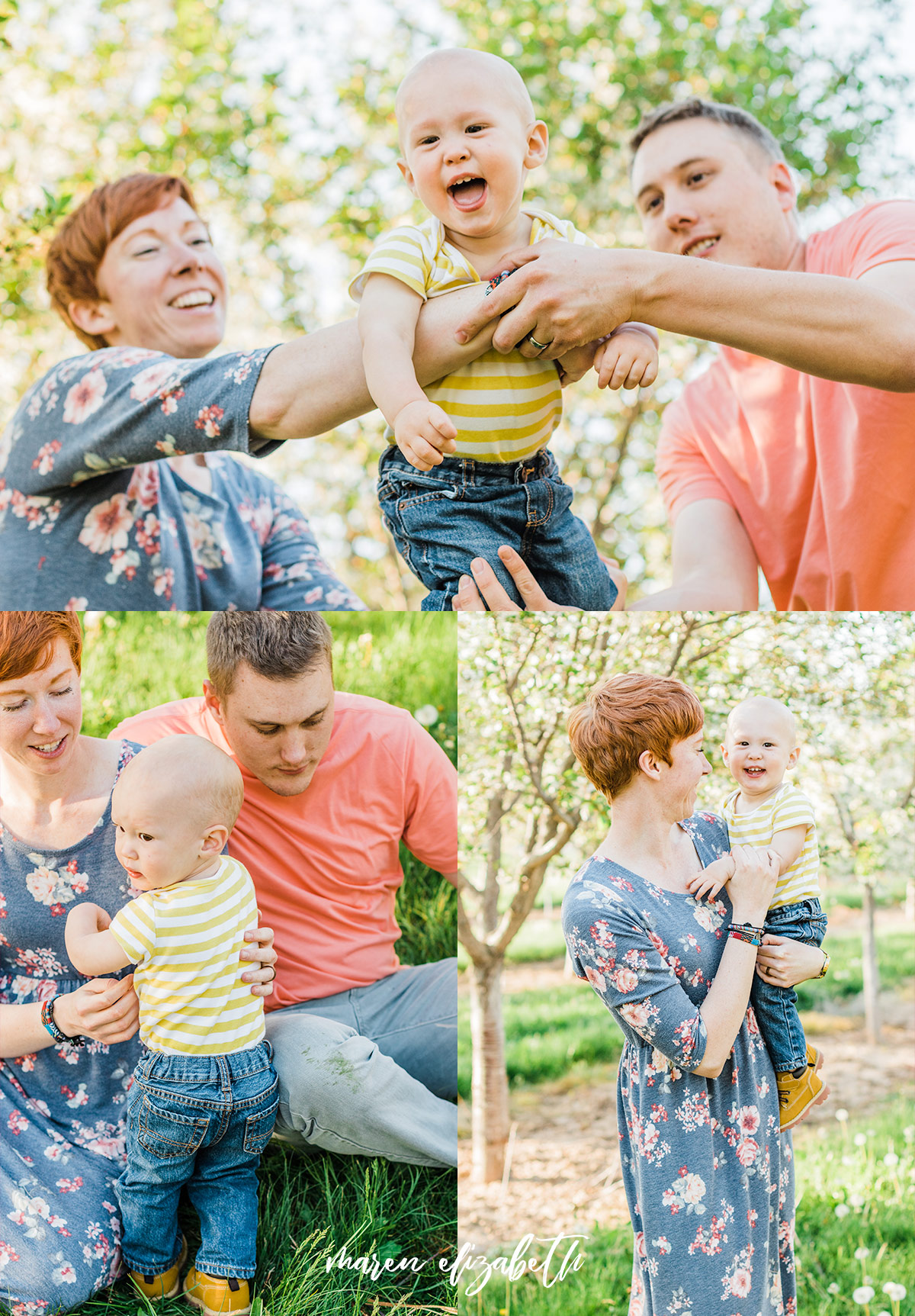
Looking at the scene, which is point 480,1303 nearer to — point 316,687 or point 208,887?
point 208,887

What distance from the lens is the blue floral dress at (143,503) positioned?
2121 millimetres

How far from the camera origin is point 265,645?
1.96 m

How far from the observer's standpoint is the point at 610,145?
6.62 metres

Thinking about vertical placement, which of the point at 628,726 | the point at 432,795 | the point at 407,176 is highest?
the point at 407,176

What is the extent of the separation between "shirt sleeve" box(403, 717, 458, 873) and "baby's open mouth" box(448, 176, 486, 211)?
38.5 inches

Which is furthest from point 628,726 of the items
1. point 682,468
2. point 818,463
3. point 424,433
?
point 682,468

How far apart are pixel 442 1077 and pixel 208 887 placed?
0.60 m

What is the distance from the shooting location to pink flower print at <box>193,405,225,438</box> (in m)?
2.08

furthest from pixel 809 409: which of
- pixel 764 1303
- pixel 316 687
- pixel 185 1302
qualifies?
pixel 185 1302

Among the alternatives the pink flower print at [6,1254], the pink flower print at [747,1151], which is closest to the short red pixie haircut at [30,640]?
the pink flower print at [6,1254]

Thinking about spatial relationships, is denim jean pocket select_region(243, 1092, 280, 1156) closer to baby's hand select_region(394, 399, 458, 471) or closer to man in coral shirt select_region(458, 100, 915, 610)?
man in coral shirt select_region(458, 100, 915, 610)

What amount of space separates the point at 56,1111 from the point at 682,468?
2.33 metres

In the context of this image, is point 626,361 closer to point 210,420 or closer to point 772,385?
point 210,420

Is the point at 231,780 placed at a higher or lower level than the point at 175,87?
lower
